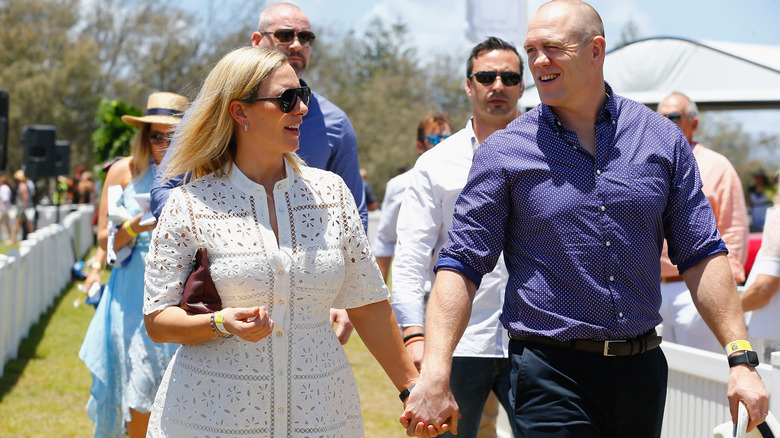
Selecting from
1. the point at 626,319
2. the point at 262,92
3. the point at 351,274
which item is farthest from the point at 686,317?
the point at 262,92

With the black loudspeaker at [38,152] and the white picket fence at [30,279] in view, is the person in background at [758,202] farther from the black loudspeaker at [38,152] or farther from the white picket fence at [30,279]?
the black loudspeaker at [38,152]

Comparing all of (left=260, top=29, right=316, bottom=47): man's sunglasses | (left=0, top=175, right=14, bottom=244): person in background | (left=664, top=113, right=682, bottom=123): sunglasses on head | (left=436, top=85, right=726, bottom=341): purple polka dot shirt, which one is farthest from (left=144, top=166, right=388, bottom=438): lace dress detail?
(left=0, top=175, right=14, bottom=244): person in background

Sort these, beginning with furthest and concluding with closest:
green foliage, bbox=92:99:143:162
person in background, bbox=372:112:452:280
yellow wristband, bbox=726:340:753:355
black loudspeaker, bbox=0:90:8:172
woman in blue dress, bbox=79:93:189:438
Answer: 1. green foliage, bbox=92:99:143:162
2. black loudspeaker, bbox=0:90:8:172
3. person in background, bbox=372:112:452:280
4. woman in blue dress, bbox=79:93:189:438
5. yellow wristband, bbox=726:340:753:355

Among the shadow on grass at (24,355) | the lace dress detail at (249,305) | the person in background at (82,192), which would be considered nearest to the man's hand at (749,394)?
the lace dress detail at (249,305)

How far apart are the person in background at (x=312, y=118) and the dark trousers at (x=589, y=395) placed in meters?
1.42

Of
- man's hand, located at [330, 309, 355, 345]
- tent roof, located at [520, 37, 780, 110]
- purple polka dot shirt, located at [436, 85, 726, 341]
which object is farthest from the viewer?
tent roof, located at [520, 37, 780, 110]

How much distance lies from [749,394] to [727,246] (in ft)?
10.7

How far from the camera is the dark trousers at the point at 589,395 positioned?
9.62 ft

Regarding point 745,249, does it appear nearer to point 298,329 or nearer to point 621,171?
point 621,171

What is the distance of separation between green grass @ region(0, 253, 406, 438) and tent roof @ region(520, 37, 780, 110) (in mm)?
3820

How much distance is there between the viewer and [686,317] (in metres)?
5.53

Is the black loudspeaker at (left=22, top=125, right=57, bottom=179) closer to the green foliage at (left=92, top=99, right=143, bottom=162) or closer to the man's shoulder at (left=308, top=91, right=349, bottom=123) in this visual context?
the green foliage at (left=92, top=99, right=143, bottom=162)

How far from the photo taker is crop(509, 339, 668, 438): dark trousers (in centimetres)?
293

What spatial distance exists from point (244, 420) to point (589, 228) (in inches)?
51.1
